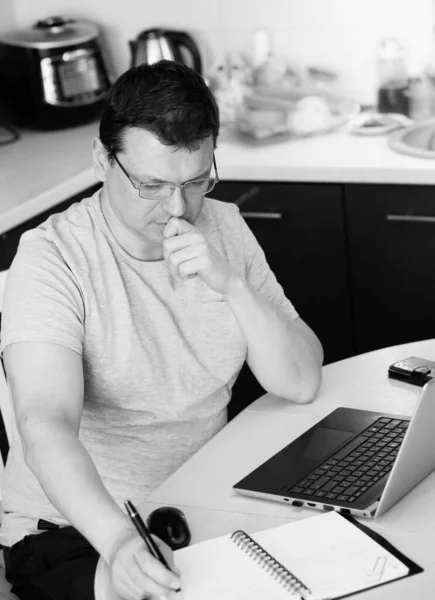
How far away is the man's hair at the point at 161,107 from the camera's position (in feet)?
5.02

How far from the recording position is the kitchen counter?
252cm

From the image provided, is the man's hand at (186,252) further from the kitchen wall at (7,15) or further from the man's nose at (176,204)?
the kitchen wall at (7,15)

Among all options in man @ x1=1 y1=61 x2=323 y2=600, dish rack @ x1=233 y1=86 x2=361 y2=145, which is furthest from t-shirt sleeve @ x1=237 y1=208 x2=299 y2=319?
dish rack @ x1=233 y1=86 x2=361 y2=145

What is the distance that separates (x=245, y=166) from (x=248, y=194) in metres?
0.08

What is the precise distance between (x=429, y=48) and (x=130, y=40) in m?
0.99

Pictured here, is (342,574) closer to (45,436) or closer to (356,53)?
(45,436)

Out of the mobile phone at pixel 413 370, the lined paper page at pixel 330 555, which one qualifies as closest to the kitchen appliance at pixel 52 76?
the mobile phone at pixel 413 370

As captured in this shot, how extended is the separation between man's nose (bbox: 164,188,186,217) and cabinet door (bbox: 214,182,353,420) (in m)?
1.12

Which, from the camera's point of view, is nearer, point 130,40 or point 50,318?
point 50,318

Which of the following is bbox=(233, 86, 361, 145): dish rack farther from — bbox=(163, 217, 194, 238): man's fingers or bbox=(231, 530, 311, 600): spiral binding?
bbox=(231, 530, 311, 600): spiral binding

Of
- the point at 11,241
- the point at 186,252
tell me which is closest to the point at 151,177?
the point at 186,252

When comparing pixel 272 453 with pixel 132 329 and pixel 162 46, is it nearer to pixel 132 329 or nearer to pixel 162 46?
pixel 132 329

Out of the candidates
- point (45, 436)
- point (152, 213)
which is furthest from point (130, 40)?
point (45, 436)

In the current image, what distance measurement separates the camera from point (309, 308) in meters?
2.84
